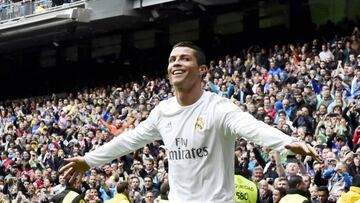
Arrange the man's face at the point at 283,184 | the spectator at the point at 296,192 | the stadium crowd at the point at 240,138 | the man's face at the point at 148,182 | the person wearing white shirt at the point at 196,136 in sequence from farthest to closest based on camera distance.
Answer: the man's face at the point at 148,182 → the stadium crowd at the point at 240,138 → the man's face at the point at 283,184 → the spectator at the point at 296,192 → the person wearing white shirt at the point at 196,136

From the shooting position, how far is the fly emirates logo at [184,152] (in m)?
5.67

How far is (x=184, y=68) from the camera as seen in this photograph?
18.6ft

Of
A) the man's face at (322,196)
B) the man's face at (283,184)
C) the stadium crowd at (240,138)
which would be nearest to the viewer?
the man's face at (283,184)

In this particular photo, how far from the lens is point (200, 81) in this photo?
5.82 meters

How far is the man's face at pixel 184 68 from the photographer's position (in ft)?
18.6

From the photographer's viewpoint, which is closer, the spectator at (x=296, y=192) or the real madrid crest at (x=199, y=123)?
the real madrid crest at (x=199, y=123)

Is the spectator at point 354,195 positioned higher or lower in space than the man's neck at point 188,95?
lower

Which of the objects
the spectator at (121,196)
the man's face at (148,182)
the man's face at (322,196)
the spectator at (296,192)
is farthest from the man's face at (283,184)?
the man's face at (148,182)

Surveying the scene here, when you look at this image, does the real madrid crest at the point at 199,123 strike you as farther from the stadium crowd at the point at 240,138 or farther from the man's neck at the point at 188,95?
the stadium crowd at the point at 240,138

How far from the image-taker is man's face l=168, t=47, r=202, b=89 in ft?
18.6

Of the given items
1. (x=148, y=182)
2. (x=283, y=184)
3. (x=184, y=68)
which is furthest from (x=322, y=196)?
(x=184, y=68)

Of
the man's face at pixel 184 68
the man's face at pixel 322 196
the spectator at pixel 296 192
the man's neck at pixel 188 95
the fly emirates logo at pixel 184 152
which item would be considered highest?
the man's face at pixel 184 68

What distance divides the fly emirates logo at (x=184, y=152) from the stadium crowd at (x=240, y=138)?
4.04 m

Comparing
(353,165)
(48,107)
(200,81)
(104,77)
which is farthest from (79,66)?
(200,81)
